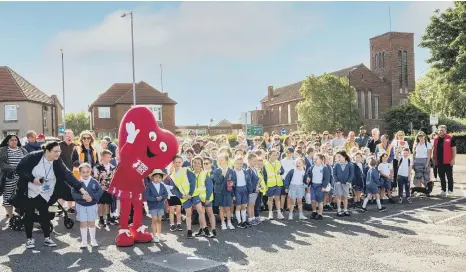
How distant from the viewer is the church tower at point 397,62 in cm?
7056

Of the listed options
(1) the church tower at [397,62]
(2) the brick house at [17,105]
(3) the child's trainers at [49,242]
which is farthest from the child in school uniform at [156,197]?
(1) the church tower at [397,62]

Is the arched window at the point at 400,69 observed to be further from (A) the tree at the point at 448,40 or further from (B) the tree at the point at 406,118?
(A) the tree at the point at 448,40

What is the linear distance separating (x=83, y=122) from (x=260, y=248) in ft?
340

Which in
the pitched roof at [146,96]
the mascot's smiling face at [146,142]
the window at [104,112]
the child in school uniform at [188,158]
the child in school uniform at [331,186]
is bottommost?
the child in school uniform at [331,186]

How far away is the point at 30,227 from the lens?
8305 mm

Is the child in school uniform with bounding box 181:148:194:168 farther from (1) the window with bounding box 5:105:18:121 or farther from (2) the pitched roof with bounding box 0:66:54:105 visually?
(1) the window with bounding box 5:105:18:121

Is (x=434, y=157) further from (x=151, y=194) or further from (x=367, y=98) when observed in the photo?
(x=367, y=98)

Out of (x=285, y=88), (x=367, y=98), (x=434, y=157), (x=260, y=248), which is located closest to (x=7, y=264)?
(x=260, y=248)

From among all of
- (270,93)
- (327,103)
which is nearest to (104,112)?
(327,103)

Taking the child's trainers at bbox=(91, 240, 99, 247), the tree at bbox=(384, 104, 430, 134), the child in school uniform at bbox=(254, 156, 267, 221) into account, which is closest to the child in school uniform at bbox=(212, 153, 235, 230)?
the child in school uniform at bbox=(254, 156, 267, 221)

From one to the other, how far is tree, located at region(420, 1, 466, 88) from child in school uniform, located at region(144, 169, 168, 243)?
2454 centimetres

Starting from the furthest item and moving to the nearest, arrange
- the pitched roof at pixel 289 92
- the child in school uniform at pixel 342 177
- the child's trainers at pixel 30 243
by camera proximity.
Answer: the pitched roof at pixel 289 92 < the child in school uniform at pixel 342 177 < the child's trainers at pixel 30 243

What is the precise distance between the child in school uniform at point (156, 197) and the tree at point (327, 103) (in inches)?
1669

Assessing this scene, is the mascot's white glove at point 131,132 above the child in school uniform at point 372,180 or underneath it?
above
